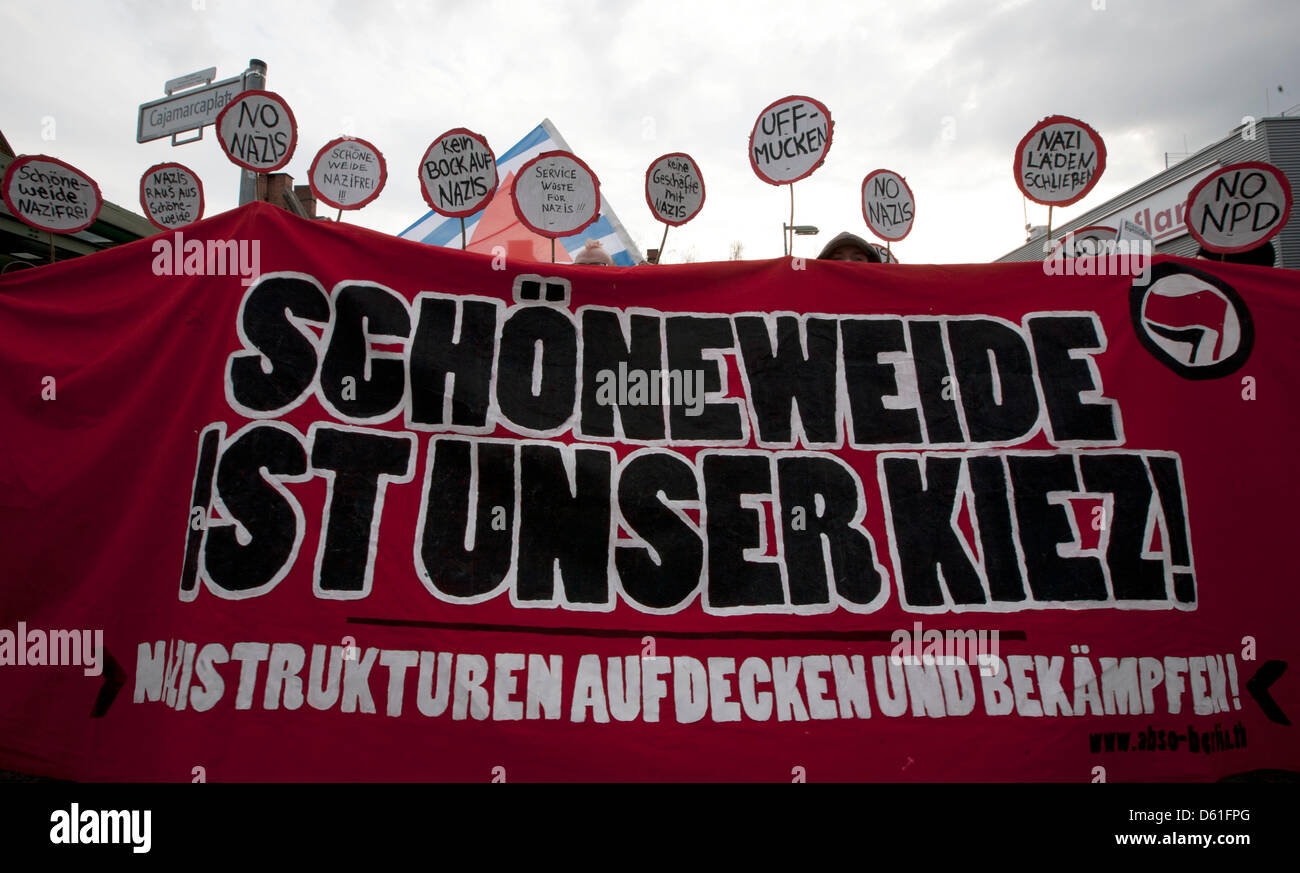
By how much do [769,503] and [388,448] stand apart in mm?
1471

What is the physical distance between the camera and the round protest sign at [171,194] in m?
4.32

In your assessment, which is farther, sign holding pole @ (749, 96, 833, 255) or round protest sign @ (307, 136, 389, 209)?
round protest sign @ (307, 136, 389, 209)

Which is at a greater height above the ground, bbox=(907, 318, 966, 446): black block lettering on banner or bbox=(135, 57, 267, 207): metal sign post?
bbox=(135, 57, 267, 207): metal sign post

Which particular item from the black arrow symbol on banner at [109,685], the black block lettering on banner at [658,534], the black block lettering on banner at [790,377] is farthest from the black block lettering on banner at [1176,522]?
the black arrow symbol on banner at [109,685]

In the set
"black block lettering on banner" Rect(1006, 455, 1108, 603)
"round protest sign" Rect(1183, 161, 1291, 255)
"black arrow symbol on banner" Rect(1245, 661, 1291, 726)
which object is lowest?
"black arrow symbol on banner" Rect(1245, 661, 1291, 726)

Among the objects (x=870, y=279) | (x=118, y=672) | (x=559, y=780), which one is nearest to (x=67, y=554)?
(x=118, y=672)

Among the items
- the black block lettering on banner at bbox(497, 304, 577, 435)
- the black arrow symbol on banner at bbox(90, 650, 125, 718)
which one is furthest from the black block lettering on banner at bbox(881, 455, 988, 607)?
the black arrow symbol on banner at bbox(90, 650, 125, 718)

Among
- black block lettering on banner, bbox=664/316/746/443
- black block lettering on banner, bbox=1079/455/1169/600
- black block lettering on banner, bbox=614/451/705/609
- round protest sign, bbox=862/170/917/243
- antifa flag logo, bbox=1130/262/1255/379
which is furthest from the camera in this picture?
round protest sign, bbox=862/170/917/243

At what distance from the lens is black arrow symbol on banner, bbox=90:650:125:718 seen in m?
2.37

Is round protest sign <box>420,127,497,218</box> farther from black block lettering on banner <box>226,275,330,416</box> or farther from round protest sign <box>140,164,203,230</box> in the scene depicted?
round protest sign <box>140,164,203,230</box>

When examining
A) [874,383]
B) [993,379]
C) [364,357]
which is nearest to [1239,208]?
[993,379]

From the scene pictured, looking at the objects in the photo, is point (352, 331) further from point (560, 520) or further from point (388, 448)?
point (560, 520)

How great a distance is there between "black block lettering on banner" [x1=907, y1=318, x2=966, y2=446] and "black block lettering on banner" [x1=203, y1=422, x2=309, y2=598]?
2.45 meters
